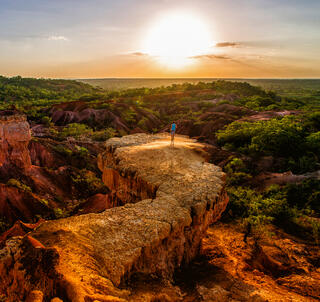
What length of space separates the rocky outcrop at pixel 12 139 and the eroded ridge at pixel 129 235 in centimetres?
786

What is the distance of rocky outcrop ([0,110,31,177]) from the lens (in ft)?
38.0

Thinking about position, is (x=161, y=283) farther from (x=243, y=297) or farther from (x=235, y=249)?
(x=235, y=249)

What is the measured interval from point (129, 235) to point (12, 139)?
11.1m

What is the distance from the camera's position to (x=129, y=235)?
3.74 meters

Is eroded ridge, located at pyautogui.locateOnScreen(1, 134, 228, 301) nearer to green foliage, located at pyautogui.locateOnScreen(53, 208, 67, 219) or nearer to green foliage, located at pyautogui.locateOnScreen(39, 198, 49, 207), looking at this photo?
green foliage, located at pyautogui.locateOnScreen(53, 208, 67, 219)

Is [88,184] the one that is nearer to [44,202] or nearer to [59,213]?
[44,202]

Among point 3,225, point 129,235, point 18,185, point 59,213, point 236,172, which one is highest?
point 129,235

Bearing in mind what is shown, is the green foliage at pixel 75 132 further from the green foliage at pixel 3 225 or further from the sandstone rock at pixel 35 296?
the sandstone rock at pixel 35 296

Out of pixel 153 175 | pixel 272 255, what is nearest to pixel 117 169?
pixel 153 175

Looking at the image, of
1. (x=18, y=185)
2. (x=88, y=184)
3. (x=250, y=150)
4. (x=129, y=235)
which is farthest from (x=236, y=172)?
(x=18, y=185)

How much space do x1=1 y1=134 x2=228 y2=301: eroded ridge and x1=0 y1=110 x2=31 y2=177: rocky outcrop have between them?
786 cm

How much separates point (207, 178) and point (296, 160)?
9588mm

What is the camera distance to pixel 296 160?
1302 centimetres

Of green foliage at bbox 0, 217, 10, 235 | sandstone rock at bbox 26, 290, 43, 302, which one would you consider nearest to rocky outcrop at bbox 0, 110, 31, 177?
green foliage at bbox 0, 217, 10, 235
